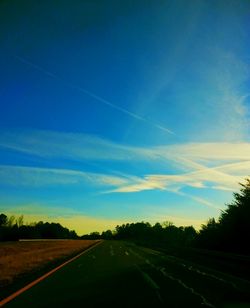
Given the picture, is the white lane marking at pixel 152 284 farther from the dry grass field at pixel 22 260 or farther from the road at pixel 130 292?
the dry grass field at pixel 22 260

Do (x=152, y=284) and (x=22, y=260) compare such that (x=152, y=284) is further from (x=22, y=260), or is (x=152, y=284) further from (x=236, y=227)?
(x=236, y=227)

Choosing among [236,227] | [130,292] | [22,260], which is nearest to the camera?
[130,292]

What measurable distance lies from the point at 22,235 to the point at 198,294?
149693 mm

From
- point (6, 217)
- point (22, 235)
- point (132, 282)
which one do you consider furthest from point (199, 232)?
point (6, 217)

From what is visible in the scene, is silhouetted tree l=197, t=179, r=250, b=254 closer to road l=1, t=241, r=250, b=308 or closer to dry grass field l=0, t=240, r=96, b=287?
dry grass field l=0, t=240, r=96, b=287

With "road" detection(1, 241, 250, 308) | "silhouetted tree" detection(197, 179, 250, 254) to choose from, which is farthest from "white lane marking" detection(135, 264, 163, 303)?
"silhouetted tree" detection(197, 179, 250, 254)

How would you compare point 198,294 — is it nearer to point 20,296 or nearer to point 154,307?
point 154,307

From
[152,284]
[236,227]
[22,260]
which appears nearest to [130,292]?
[152,284]

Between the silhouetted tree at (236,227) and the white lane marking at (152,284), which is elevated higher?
the silhouetted tree at (236,227)

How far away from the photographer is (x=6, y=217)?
18900 centimetres

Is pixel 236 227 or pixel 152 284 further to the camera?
pixel 236 227

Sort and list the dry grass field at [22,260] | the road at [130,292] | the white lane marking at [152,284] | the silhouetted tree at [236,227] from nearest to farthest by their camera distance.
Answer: the road at [130,292], the white lane marking at [152,284], the dry grass field at [22,260], the silhouetted tree at [236,227]

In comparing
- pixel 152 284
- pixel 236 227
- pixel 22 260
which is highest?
pixel 236 227

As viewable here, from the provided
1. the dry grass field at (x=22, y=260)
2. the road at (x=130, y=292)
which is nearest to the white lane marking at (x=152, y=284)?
the road at (x=130, y=292)
